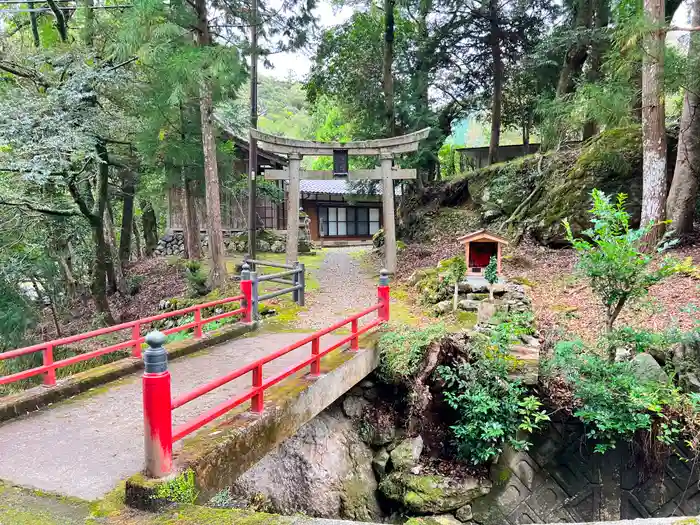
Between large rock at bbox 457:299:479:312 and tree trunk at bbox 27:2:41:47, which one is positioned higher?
tree trunk at bbox 27:2:41:47

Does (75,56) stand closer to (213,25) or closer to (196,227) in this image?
(213,25)

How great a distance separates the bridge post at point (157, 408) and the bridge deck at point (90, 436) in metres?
0.52

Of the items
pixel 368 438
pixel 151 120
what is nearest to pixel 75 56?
pixel 151 120

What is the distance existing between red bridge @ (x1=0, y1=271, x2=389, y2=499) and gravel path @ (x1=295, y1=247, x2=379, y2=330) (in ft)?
9.43

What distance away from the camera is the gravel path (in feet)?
32.2

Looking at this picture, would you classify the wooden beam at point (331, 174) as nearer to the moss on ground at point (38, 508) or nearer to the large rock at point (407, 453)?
the large rock at point (407, 453)

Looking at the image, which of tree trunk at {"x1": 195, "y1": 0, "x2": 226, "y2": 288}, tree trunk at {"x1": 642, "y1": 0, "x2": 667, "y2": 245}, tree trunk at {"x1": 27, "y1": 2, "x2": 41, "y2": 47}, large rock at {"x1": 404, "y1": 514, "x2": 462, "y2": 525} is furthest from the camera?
tree trunk at {"x1": 27, "y1": 2, "x2": 41, "y2": 47}

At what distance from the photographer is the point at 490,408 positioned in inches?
254

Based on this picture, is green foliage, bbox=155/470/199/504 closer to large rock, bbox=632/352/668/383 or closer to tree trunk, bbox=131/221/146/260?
large rock, bbox=632/352/668/383

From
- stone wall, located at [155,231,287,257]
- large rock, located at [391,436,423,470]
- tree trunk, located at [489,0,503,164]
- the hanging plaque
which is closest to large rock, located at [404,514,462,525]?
large rock, located at [391,436,423,470]

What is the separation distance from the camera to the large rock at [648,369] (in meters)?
6.36

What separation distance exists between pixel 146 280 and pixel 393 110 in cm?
1165

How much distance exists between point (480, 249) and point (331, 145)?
5.24 m

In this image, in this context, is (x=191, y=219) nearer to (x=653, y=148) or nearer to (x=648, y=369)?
(x=653, y=148)
